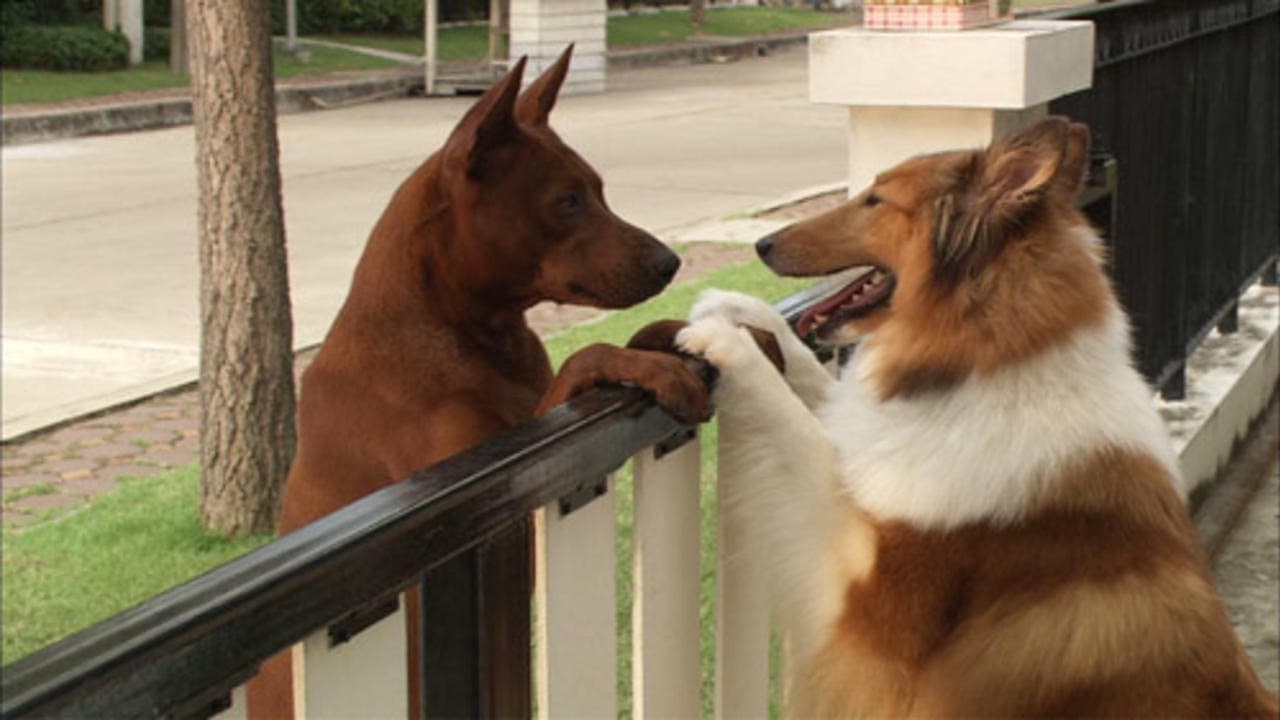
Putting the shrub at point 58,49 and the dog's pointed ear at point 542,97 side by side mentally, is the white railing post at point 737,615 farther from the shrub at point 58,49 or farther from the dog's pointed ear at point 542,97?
the shrub at point 58,49

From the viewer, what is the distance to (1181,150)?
7.27 meters

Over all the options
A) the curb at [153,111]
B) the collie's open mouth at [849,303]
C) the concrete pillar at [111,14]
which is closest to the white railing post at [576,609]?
the collie's open mouth at [849,303]

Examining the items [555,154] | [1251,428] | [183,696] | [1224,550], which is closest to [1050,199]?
[555,154]

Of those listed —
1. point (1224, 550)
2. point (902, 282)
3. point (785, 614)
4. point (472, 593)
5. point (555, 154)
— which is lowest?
point (1224, 550)

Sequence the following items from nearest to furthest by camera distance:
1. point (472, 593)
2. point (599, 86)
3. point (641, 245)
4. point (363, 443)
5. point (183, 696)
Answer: point (183, 696), point (472, 593), point (363, 443), point (641, 245), point (599, 86)

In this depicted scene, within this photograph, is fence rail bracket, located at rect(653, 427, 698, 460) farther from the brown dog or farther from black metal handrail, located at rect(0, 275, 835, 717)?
black metal handrail, located at rect(0, 275, 835, 717)

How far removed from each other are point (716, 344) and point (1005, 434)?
1.72 feet

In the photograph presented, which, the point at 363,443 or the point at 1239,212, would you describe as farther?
the point at 1239,212

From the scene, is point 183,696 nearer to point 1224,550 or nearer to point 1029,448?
point 1029,448

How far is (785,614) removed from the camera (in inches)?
134

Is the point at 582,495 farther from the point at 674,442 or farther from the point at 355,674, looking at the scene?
the point at 355,674

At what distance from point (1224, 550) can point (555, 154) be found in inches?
179

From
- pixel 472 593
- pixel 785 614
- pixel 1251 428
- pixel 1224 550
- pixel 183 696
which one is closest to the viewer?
pixel 183 696

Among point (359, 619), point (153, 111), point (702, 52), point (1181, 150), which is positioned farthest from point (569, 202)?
point (702, 52)
